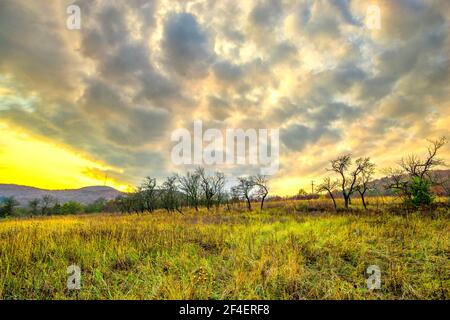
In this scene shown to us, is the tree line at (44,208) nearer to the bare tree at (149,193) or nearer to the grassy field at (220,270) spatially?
the bare tree at (149,193)

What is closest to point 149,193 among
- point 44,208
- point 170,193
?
point 170,193

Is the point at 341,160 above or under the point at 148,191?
above

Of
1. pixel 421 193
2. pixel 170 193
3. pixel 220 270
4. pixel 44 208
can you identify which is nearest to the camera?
pixel 220 270

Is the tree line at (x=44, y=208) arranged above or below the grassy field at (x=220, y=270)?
below

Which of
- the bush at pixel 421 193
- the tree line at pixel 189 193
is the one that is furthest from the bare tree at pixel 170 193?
the bush at pixel 421 193

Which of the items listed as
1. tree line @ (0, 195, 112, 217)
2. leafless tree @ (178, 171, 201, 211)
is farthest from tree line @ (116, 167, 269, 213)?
tree line @ (0, 195, 112, 217)

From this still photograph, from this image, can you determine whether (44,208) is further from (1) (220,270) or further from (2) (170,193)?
(1) (220,270)

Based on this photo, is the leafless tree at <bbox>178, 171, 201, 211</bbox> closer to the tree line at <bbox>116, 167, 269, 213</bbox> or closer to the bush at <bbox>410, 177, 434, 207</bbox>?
the tree line at <bbox>116, 167, 269, 213</bbox>

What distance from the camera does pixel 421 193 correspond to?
24.2 metres

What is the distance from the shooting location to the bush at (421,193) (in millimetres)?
23875
